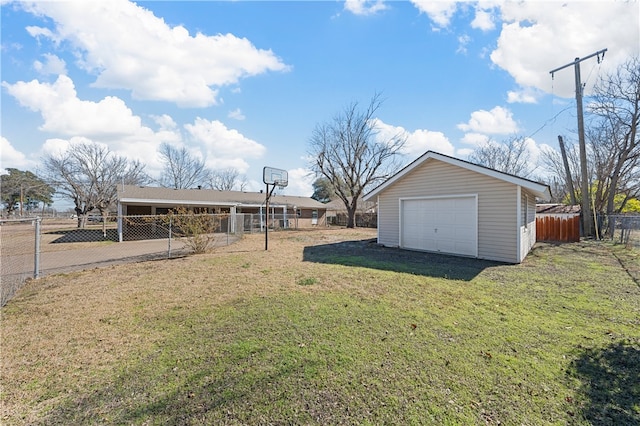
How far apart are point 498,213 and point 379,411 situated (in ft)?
29.4

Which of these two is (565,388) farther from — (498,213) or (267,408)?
(498,213)

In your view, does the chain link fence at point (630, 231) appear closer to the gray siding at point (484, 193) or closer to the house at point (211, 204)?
the gray siding at point (484, 193)

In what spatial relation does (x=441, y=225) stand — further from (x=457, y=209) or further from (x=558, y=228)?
(x=558, y=228)

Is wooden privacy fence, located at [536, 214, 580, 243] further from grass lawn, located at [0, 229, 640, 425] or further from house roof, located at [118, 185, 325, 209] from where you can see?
house roof, located at [118, 185, 325, 209]

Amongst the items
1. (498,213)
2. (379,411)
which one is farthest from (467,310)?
(498,213)

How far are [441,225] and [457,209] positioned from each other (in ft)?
2.78

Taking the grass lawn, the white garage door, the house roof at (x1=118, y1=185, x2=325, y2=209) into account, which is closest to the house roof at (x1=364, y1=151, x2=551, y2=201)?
the white garage door

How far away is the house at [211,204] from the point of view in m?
18.6

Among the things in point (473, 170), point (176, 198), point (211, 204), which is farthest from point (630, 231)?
point (176, 198)

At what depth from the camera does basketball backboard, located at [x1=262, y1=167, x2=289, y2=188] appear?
12.3m

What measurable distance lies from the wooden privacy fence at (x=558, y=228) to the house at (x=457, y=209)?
19.8ft

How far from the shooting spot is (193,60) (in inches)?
396

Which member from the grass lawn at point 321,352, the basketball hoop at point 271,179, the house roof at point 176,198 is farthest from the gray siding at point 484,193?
the house roof at point 176,198

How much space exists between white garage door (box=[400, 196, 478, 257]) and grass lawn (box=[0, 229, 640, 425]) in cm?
368
